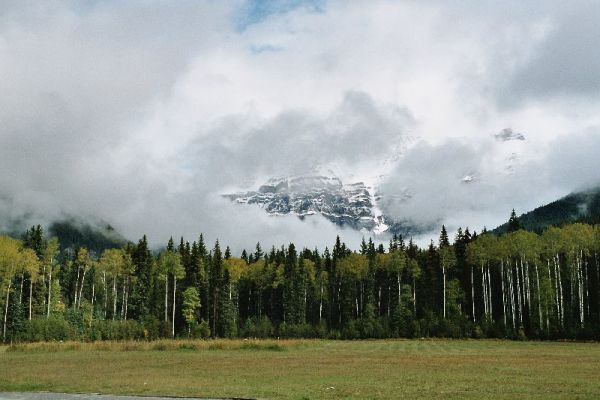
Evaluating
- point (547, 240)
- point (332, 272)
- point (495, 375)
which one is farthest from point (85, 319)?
→ point (495, 375)

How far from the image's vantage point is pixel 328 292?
13888 centimetres

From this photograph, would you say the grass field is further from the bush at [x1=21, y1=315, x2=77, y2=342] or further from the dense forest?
the dense forest

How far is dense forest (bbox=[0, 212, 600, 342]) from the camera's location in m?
89.8

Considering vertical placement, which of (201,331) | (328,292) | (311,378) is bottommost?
(201,331)

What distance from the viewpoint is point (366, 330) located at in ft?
355

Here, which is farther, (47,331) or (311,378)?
(47,331)

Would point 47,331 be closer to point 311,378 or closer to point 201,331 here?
point 201,331

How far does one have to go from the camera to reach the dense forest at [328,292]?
8981 centimetres

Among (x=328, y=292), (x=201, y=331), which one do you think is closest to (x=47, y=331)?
(x=201, y=331)

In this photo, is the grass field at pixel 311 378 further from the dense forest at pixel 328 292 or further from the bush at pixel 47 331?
the dense forest at pixel 328 292

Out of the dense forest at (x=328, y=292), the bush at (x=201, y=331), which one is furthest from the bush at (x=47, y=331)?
the bush at (x=201, y=331)

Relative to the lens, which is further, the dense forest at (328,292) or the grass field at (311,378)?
the dense forest at (328,292)

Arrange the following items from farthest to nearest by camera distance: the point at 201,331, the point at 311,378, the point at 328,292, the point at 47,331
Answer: the point at 328,292
the point at 201,331
the point at 47,331
the point at 311,378

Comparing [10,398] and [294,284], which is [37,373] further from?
[294,284]
